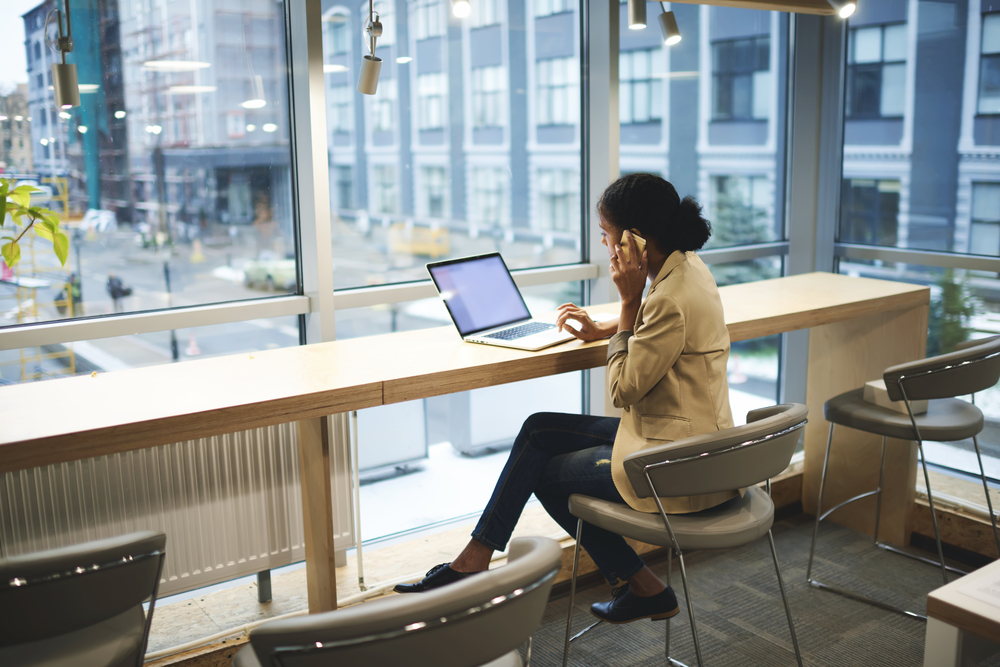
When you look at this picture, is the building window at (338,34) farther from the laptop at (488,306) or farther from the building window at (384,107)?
the laptop at (488,306)

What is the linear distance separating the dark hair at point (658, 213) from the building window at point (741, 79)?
1983 mm

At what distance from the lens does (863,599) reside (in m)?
2.76

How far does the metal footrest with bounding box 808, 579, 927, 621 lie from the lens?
266 cm

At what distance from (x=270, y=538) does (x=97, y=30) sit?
1.61 metres

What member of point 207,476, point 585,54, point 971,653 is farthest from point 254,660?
point 585,54

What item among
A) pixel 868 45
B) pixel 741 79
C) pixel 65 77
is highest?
pixel 868 45

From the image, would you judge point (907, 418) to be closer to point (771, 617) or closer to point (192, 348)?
point (771, 617)

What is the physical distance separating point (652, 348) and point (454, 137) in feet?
5.31

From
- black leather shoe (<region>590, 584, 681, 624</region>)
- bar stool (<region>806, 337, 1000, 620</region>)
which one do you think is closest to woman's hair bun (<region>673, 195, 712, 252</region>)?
bar stool (<region>806, 337, 1000, 620</region>)

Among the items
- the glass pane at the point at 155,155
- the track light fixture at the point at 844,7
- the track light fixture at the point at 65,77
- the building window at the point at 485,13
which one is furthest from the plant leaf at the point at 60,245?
the track light fixture at the point at 844,7

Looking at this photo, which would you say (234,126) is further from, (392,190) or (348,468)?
(348,468)

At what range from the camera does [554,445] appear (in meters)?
2.31

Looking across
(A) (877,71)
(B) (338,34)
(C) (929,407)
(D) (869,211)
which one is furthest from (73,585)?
(A) (877,71)

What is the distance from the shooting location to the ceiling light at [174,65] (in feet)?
8.30
